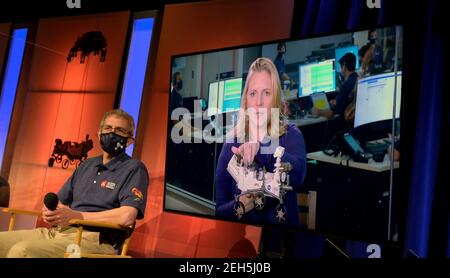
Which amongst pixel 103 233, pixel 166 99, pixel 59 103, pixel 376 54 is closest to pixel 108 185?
pixel 103 233

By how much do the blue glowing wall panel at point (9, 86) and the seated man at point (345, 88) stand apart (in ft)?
10.7

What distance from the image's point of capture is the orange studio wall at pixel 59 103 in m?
4.70

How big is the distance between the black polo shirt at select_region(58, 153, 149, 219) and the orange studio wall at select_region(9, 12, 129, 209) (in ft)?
4.58

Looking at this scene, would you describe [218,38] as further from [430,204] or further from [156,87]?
[430,204]

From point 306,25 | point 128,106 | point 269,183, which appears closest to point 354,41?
point 306,25

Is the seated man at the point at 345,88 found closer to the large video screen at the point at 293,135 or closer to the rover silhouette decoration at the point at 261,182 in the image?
the large video screen at the point at 293,135

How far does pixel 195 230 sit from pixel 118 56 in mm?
2020

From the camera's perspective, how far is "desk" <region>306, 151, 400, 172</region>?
267 cm

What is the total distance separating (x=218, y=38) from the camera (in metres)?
4.18

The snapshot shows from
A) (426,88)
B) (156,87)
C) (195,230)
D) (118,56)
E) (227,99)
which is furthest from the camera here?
(118,56)

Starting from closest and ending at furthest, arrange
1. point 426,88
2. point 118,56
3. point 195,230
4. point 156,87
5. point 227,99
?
point 426,88 → point 227,99 → point 195,230 → point 156,87 → point 118,56

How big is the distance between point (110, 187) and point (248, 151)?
100 cm

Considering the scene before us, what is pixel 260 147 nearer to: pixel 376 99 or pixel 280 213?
pixel 280 213

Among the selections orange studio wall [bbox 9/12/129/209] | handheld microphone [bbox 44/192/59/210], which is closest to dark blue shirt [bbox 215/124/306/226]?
handheld microphone [bbox 44/192/59/210]
